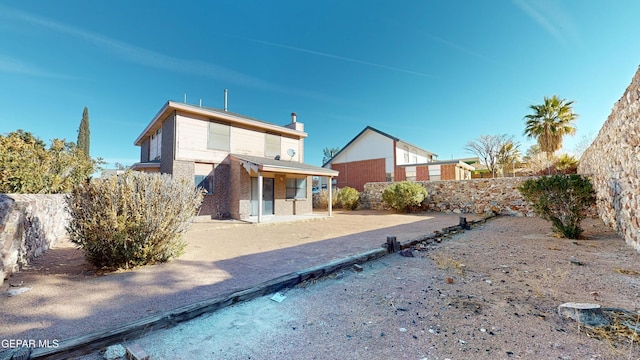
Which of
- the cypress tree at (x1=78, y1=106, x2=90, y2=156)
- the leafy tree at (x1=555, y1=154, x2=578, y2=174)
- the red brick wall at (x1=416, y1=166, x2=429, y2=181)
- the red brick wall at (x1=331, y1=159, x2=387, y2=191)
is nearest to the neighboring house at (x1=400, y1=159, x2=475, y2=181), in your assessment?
the red brick wall at (x1=416, y1=166, x2=429, y2=181)

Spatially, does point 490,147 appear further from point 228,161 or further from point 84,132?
point 84,132

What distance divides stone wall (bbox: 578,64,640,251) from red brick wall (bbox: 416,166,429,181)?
14.9 meters

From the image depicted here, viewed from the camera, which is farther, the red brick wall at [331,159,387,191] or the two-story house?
the red brick wall at [331,159,387,191]

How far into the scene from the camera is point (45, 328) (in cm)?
231

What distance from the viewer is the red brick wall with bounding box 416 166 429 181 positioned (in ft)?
73.3

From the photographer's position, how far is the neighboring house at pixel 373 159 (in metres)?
23.1

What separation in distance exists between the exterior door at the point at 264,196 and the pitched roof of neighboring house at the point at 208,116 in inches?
123

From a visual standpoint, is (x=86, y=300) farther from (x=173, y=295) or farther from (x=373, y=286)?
(x=373, y=286)

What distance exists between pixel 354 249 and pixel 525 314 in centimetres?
→ 335

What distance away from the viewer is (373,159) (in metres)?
24.2

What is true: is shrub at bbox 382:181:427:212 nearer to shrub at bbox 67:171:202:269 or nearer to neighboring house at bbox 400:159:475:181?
neighboring house at bbox 400:159:475:181

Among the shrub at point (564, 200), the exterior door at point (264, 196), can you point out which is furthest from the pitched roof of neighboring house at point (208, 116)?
the shrub at point (564, 200)

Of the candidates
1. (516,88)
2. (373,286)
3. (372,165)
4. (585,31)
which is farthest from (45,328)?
(372,165)

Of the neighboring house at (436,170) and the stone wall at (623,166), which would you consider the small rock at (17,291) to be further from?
the neighboring house at (436,170)
